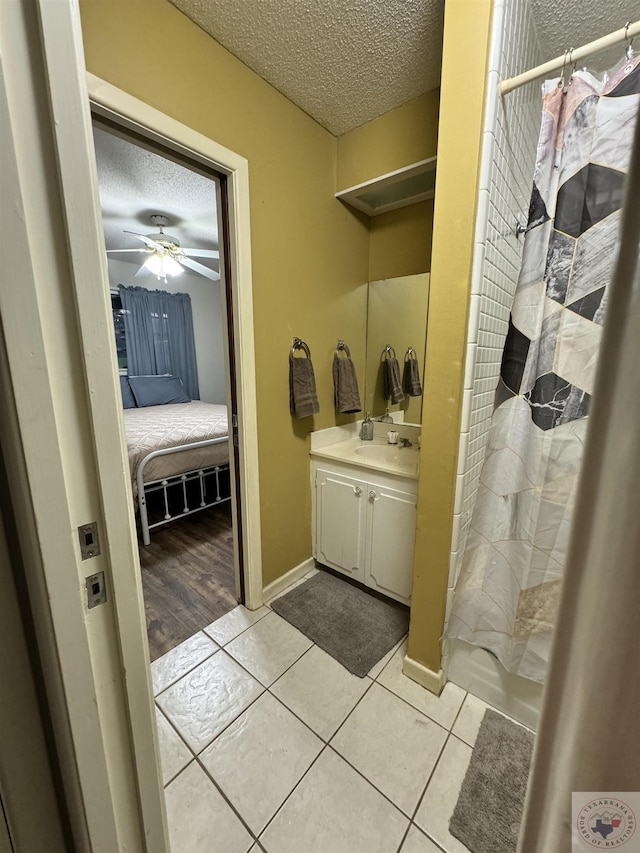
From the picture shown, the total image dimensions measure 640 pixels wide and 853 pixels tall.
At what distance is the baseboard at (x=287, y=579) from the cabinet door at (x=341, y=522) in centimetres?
11

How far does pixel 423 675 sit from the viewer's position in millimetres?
1470

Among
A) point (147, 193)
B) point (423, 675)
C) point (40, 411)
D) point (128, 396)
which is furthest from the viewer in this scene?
point (128, 396)

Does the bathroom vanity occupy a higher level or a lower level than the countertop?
lower

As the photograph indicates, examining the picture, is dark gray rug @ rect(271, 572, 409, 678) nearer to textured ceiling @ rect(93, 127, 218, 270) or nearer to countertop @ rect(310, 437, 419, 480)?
countertop @ rect(310, 437, 419, 480)

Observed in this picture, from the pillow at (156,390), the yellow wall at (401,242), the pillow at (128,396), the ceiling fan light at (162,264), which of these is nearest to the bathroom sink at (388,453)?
the yellow wall at (401,242)

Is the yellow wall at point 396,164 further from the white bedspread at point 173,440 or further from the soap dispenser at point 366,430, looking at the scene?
the white bedspread at point 173,440

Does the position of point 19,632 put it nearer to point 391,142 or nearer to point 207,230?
point 391,142

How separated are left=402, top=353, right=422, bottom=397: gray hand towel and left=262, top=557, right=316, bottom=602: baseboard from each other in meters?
1.30

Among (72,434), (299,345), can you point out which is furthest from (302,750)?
(299,345)

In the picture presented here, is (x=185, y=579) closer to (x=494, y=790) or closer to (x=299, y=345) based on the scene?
(x=299, y=345)

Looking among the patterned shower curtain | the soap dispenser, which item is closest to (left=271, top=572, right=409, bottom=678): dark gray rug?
the patterned shower curtain

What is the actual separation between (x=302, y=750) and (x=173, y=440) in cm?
210

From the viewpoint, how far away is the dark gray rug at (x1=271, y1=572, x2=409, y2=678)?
163cm
